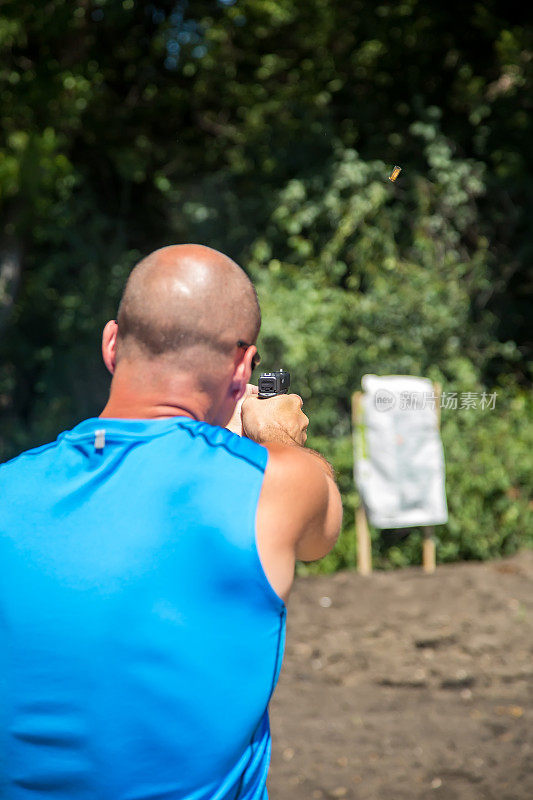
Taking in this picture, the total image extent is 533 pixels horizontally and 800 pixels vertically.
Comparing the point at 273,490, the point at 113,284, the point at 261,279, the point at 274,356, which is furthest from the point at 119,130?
the point at 273,490

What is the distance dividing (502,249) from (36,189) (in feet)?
17.4

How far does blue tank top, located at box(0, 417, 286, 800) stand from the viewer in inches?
48.9

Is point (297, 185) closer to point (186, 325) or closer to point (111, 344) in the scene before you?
point (111, 344)

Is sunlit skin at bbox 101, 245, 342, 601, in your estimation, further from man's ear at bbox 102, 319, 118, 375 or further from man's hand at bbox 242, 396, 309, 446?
man's hand at bbox 242, 396, 309, 446

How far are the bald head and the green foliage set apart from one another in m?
6.71

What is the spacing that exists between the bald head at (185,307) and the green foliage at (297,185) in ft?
22.0

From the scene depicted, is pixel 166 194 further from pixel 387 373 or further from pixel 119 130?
pixel 387 373

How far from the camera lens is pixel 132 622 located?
1237mm

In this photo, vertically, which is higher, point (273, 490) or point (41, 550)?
point (273, 490)

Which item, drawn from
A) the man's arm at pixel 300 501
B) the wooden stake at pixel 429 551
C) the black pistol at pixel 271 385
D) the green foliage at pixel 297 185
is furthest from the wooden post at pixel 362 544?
the man's arm at pixel 300 501

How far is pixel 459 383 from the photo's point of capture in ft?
29.3

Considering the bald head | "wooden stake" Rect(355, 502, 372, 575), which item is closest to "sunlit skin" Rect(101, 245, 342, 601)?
the bald head

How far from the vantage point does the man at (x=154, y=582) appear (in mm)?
1244

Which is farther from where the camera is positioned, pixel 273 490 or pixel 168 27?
pixel 168 27
